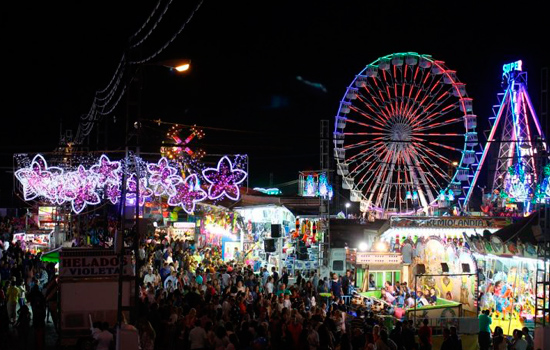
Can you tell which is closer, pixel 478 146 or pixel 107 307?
pixel 107 307

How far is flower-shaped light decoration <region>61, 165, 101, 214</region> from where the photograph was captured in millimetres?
24469

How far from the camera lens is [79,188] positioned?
25.4 metres

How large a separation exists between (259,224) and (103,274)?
1950 centimetres

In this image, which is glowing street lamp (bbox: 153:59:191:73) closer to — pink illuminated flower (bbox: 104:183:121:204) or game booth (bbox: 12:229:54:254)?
pink illuminated flower (bbox: 104:183:121:204)

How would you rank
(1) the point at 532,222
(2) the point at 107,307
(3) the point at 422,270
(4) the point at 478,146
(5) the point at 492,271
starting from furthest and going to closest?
(4) the point at 478,146 < (5) the point at 492,271 < (1) the point at 532,222 < (3) the point at 422,270 < (2) the point at 107,307

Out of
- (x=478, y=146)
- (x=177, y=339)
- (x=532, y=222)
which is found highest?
(x=478, y=146)

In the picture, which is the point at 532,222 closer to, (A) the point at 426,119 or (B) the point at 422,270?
(B) the point at 422,270

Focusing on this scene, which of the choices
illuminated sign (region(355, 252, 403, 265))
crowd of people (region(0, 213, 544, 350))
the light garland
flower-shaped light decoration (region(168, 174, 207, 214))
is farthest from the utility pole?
flower-shaped light decoration (region(168, 174, 207, 214))

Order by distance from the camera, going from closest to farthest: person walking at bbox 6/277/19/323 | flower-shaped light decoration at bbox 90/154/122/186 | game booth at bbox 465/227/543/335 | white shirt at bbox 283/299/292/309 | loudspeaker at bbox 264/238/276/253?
white shirt at bbox 283/299/292/309 < person walking at bbox 6/277/19/323 < game booth at bbox 465/227/543/335 < flower-shaped light decoration at bbox 90/154/122/186 < loudspeaker at bbox 264/238/276/253

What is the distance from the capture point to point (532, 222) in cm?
1994

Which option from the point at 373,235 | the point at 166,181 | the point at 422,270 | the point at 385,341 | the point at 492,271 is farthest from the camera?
the point at 373,235

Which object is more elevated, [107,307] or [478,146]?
[478,146]

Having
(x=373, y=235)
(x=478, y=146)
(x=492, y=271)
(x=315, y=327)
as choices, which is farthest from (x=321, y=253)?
(x=478, y=146)

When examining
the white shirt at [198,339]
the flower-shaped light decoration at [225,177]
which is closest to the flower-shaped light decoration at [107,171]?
the flower-shaped light decoration at [225,177]
